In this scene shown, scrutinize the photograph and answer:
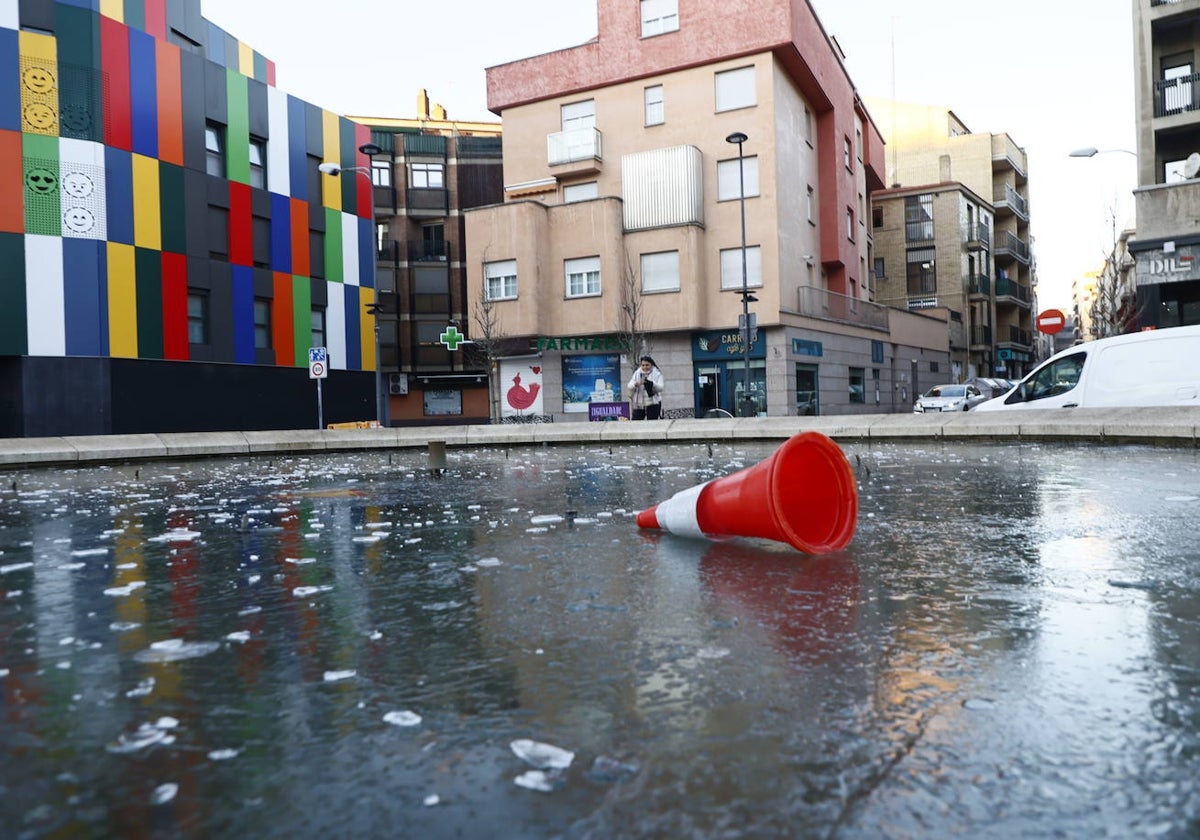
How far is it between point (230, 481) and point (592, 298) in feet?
80.8

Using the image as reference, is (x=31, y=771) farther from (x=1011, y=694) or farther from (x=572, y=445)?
(x=572, y=445)

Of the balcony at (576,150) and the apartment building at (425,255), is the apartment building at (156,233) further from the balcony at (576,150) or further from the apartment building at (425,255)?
the apartment building at (425,255)

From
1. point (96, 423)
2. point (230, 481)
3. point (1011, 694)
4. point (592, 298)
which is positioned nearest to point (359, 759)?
point (1011, 694)

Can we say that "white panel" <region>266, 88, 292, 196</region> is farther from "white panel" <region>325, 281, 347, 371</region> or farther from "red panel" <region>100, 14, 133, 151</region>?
"red panel" <region>100, 14, 133, 151</region>

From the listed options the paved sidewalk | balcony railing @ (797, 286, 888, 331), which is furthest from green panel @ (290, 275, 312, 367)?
the paved sidewalk

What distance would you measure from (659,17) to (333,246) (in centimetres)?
1639

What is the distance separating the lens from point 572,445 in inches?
713

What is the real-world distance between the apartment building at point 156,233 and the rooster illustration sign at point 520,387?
747 centimetres

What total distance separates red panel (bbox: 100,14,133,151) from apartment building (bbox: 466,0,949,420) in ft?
40.4

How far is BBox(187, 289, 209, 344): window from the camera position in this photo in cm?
3219

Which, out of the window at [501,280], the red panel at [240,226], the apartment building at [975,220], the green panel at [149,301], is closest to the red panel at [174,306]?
the green panel at [149,301]

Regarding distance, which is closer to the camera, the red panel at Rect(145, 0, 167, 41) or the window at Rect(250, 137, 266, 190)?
the red panel at Rect(145, 0, 167, 41)

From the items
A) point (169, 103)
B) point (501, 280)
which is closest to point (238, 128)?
point (169, 103)

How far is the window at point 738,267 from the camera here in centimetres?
3292
